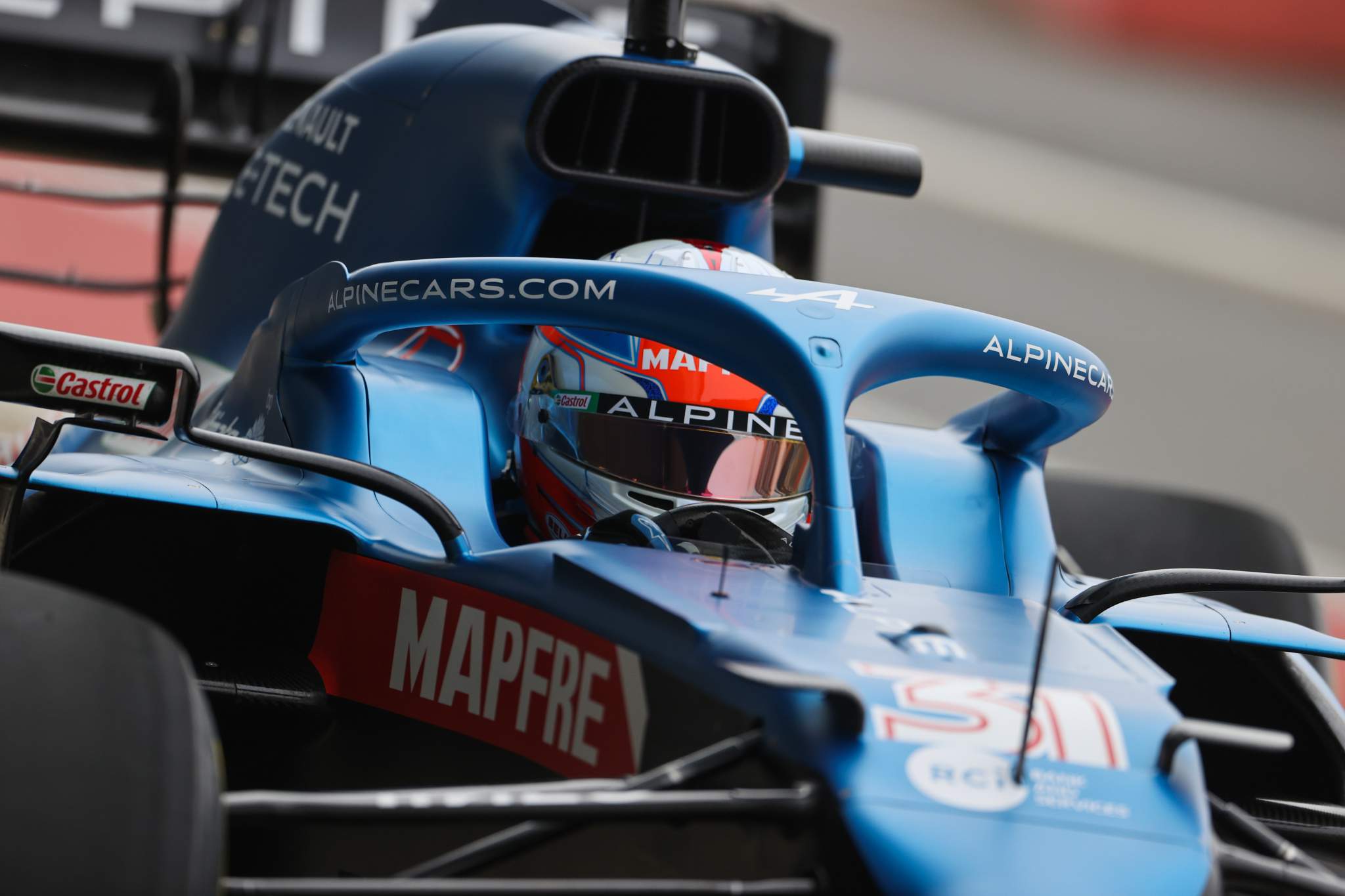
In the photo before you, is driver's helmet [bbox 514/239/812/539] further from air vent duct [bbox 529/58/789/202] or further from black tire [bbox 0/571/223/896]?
black tire [bbox 0/571/223/896]

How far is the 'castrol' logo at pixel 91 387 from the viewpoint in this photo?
198 cm

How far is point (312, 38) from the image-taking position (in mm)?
5535

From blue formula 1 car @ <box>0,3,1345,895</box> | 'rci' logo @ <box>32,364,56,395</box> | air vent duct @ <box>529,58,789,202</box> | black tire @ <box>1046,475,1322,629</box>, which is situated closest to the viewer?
blue formula 1 car @ <box>0,3,1345,895</box>

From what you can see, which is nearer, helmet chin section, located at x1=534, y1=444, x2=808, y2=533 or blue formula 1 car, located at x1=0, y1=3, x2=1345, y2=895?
blue formula 1 car, located at x1=0, y1=3, x2=1345, y2=895

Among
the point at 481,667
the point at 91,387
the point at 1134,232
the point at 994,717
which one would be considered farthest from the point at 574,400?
the point at 1134,232

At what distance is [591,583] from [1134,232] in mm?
9464

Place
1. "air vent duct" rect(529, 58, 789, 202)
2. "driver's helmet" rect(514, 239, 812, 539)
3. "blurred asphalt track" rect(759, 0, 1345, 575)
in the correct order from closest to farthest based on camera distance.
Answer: "driver's helmet" rect(514, 239, 812, 539)
"air vent duct" rect(529, 58, 789, 202)
"blurred asphalt track" rect(759, 0, 1345, 575)

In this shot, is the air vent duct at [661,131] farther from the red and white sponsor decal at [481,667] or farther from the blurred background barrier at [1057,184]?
the blurred background barrier at [1057,184]

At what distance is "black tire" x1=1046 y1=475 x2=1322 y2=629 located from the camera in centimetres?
433

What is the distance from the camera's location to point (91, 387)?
200 cm

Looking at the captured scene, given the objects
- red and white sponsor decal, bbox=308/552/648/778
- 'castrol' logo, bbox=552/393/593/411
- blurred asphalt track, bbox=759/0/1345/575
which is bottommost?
blurred asphalt track, bbox=759/0/1345/575

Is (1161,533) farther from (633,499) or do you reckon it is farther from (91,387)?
(91,387)

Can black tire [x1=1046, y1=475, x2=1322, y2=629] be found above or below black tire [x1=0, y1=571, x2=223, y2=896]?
below

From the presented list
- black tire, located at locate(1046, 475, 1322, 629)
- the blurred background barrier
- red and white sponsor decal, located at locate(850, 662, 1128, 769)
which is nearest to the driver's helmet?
red and white sponsor decal, located at locate(850, 662, 1128, 769)
